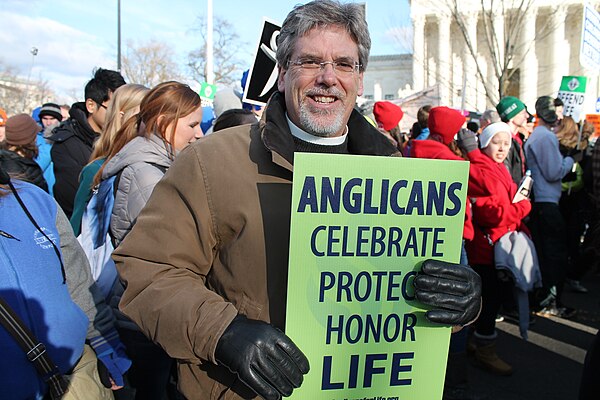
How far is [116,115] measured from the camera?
10.8 ft

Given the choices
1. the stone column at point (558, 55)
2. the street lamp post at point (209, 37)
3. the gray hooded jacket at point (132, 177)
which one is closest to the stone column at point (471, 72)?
the stone column at point (558, 55)

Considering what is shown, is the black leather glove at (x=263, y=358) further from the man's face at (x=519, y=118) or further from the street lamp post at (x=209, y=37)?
the street lamp post at (x=209, y=37)

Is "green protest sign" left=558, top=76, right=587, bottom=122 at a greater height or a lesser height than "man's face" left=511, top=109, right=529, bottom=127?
greater

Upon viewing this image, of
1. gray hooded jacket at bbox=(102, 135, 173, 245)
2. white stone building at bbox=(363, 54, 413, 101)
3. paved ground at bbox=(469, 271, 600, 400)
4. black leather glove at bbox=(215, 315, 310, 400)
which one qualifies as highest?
white stone building at bbox=(363, 54, 413, 101)

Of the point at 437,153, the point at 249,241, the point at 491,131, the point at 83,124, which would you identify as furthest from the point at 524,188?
the point at 83,124

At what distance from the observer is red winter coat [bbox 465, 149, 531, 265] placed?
428cm

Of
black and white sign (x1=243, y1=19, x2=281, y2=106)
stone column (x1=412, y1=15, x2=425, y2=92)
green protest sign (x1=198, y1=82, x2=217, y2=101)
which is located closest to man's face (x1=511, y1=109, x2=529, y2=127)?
black and white sign (x1=243, y1=19, x2=281, y2=106)

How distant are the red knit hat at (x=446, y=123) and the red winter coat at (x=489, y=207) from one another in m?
0.25

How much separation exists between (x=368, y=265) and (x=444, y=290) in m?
0.24

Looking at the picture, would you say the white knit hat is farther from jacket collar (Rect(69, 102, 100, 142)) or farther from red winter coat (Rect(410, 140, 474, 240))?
jacket collar (Rect(69, 102, 100, 142))

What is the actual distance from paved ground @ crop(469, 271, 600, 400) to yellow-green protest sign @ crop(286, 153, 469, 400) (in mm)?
2444

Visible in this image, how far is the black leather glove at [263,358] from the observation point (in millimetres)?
1385

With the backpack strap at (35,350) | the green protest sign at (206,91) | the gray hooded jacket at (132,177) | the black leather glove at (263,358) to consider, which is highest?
the green protest sign at (206,91)

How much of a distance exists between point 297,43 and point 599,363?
1.74 m
